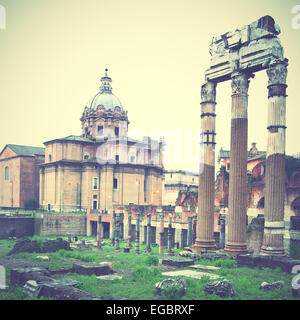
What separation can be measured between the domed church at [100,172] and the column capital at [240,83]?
27.8m

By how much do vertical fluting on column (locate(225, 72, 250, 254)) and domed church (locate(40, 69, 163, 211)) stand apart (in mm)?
26961

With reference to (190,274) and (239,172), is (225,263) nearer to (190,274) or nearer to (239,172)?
(190,274)

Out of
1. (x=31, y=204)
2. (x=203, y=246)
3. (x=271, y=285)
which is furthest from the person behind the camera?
(x=31, y=204)

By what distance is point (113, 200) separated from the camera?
153 feet

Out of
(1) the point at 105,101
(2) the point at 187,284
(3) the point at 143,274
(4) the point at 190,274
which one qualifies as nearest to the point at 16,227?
(1) the point at 105,101

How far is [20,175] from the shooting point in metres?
53.3

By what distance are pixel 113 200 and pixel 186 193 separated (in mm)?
12324

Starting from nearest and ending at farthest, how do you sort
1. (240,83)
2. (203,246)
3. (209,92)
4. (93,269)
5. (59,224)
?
(93,269) → (240,83) → (203,246) → (209,92) → (59,224)

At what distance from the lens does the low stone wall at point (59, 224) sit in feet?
130

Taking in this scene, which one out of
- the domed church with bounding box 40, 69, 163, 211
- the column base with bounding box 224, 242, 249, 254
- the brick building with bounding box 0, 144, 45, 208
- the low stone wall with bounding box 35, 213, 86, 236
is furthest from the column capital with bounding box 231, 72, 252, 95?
the brick building with bounding box 0, 144, 45, 208

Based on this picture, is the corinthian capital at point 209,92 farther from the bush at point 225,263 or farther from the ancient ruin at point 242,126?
the bush at point 225,263

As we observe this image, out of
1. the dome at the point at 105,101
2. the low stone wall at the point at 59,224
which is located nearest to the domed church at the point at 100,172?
the dome at the point at 105,101

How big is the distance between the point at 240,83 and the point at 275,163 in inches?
162

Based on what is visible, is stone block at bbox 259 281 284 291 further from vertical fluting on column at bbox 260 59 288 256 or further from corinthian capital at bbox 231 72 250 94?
corinthian capital at bbox 231 72 250 94
